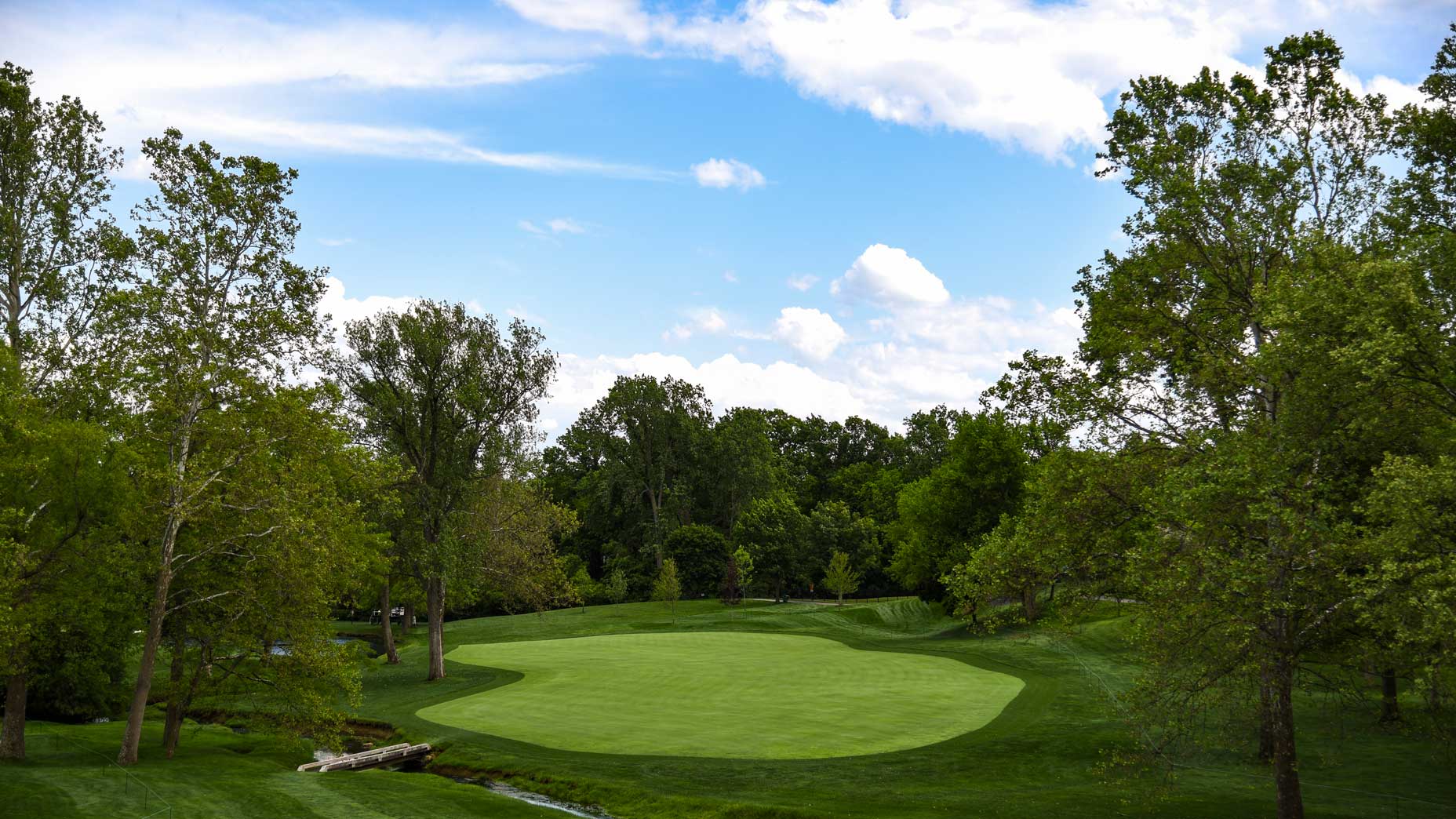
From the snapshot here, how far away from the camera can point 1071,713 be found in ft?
109

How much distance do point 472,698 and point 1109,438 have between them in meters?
29.8

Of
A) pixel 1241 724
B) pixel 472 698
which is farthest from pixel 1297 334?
pixel 472 698

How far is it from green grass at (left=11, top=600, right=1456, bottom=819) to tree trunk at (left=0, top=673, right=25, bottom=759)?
1.16 m

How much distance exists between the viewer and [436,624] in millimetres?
46031

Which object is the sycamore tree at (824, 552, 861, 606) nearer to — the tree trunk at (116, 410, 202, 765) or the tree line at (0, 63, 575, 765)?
the tree line at (0, 63, 575, 765)

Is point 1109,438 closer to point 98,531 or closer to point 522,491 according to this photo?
point 98,531

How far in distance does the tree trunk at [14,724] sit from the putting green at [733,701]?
1366 cm

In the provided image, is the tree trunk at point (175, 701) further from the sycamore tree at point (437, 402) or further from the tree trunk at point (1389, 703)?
the tree trunk at point (1389, 703)

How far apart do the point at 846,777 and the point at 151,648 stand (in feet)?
66.9

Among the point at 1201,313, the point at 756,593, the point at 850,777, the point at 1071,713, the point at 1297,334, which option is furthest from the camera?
the point at 756,593

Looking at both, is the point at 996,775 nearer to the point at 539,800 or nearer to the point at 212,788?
the point at 539,800

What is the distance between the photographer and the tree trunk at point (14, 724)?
25516mm

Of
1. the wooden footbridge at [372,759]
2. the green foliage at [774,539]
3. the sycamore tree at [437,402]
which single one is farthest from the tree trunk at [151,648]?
the green foliage at [774,539]

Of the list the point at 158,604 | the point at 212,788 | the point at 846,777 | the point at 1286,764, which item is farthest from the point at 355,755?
the point at 1286,764
